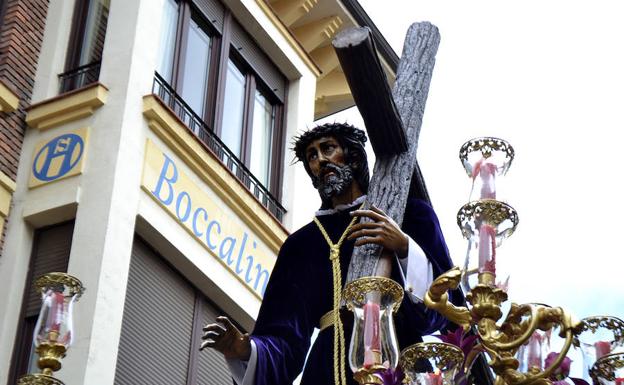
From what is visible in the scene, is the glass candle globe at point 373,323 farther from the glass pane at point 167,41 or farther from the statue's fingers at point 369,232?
the glass pane at point 167,41

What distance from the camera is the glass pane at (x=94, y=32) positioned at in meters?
17.5

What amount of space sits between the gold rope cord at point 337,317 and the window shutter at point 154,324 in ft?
22.4

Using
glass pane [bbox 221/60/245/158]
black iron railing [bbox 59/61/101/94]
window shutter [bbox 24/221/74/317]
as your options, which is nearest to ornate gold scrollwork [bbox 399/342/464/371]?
window shutter [bbox 24/221/74/317]

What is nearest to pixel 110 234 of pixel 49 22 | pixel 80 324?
pixel 80 324

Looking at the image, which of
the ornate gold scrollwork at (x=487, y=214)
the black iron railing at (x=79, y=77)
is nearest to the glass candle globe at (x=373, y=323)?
the ornate gold scrollwork at (x=487, y=214)

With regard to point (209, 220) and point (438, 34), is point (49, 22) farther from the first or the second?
point (438, 34)

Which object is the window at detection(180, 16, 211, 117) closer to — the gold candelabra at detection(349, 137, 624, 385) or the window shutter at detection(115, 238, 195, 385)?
the window shutter at detection(115, 238, 195, 385)

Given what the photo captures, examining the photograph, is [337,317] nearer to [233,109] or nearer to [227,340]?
[227,340]

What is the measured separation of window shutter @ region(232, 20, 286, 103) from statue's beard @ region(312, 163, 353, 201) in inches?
409

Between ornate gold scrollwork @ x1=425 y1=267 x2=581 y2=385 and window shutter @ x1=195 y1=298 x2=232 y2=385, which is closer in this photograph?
ornate gold scrollwork @ x1=425 y1=267 x2=581 y2=385

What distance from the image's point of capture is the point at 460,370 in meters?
6.98

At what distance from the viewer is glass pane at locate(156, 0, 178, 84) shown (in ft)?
58.0

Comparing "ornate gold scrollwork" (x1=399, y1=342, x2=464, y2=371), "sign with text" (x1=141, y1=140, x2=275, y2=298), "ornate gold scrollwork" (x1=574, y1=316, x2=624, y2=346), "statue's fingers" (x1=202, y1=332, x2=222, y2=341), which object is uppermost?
"sign with text" (x1=141, y1=140, x2=275, y2=298)

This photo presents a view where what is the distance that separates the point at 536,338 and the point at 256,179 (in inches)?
454
